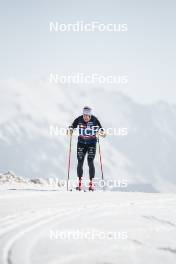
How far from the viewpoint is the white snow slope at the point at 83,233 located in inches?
191

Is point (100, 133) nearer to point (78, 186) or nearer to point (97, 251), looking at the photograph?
point (78, 186)

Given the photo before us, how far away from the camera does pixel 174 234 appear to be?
6.28 metres

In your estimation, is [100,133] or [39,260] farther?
[100,133]

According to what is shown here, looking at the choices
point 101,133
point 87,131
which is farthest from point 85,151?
point 101,133

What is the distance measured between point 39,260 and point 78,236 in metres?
1.40

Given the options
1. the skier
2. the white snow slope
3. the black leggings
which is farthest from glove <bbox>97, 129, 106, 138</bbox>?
the white snow slope

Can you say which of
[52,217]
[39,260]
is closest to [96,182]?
[52,217]
